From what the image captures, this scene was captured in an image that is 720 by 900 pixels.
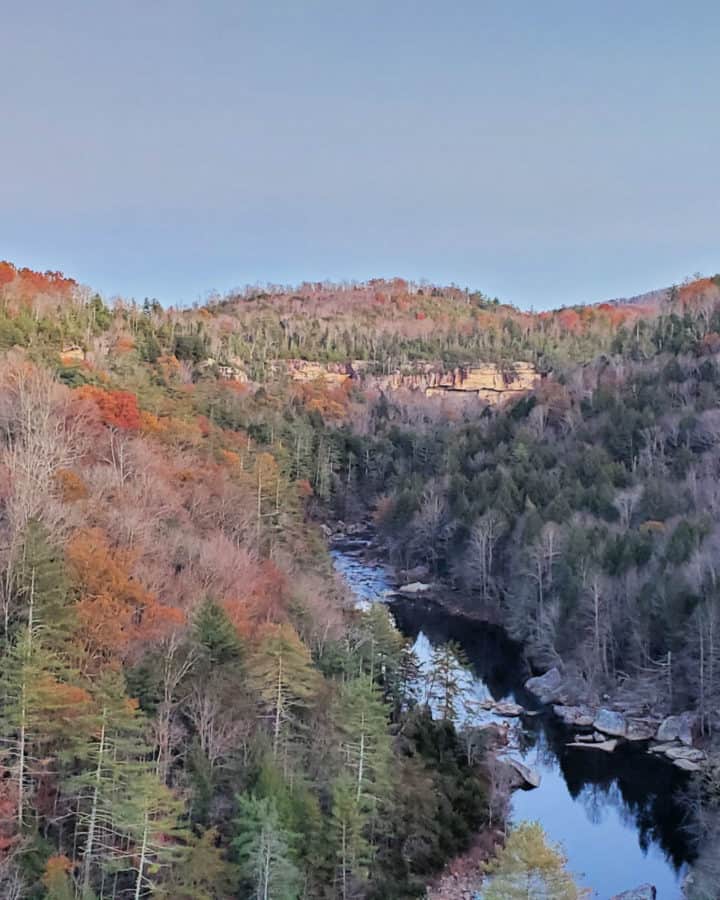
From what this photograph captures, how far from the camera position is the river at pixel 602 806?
2278cm

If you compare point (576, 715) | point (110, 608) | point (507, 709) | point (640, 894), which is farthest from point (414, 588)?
point (110, 608)

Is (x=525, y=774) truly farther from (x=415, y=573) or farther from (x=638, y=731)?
(x=415, y=573)

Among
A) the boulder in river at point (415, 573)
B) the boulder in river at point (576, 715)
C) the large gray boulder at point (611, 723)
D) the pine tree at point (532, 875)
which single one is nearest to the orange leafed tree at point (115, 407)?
the boulder in river at point (576, 715)

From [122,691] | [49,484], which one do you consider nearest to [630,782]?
[122,691]

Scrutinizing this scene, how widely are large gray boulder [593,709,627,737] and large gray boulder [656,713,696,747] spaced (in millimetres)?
1383

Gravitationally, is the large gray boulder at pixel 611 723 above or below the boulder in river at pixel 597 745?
above

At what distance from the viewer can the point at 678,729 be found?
102 feet

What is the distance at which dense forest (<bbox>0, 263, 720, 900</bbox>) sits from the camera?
17.7 m

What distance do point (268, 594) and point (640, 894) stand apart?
49.0 ft

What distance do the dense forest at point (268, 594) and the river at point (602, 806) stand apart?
2678mm

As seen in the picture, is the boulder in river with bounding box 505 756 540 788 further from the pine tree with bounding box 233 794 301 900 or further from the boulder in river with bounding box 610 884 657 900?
the pine tree with bounding box 233 794 301 900

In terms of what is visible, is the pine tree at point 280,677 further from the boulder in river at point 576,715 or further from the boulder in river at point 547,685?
the boulder in river at point 547,685

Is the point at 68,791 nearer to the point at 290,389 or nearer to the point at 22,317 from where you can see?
the point at 22,317

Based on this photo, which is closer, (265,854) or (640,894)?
(265,854)
